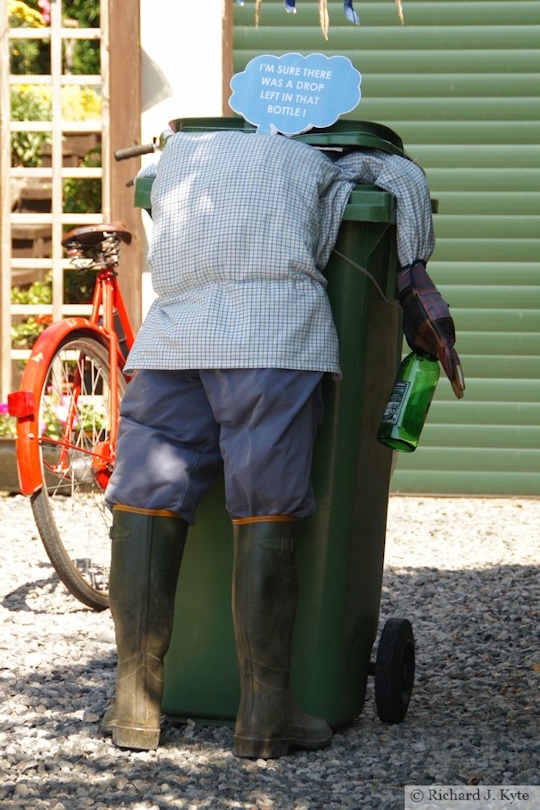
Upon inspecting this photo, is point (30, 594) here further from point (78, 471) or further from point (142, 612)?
point (142, 612)

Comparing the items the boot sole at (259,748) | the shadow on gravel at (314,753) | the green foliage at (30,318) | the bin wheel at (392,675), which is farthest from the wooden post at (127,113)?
the boot sole at (259,748)

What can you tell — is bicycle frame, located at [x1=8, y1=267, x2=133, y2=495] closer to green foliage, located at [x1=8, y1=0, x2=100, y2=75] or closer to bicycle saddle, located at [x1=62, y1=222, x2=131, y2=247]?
bicycle saddle, located at [x1=62, y1=222, x2=131, y2=247]

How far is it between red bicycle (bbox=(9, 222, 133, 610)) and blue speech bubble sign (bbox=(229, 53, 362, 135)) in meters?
1.37

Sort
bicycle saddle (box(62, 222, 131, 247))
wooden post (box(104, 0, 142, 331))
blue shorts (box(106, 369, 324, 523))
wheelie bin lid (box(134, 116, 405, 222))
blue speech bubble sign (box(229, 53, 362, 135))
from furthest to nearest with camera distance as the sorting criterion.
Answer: wooden post (box(104, 0, 142, 331)) → bicycle saddle (box(62, 222, 131, 247)) → blue speech bubble sign (box(229, 53, 362, 135)) → wheelie bin lid (box(134, 116, 405, 222)) → blue shorts (box(106, 369, 324, 523))

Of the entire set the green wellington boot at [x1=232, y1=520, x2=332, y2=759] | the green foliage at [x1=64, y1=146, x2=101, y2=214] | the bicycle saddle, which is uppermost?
the bicycle saddle

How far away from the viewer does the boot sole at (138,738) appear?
2.99 meters

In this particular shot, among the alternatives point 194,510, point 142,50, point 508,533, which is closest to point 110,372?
point 194,510

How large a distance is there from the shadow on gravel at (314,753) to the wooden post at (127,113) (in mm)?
3167

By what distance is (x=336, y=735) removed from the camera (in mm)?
3158

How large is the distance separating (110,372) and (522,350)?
281 cm

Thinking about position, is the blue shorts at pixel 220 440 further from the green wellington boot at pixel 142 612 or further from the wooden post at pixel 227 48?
the wooden post at pixel 227 48

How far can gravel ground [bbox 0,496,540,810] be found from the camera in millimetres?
2799

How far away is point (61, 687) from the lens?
11.7 feet

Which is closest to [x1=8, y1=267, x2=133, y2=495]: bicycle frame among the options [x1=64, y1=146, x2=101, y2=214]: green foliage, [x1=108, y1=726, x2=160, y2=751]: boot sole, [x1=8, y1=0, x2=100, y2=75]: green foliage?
[x1=108, y1=726, x2=160, y2=751]: boot sole
